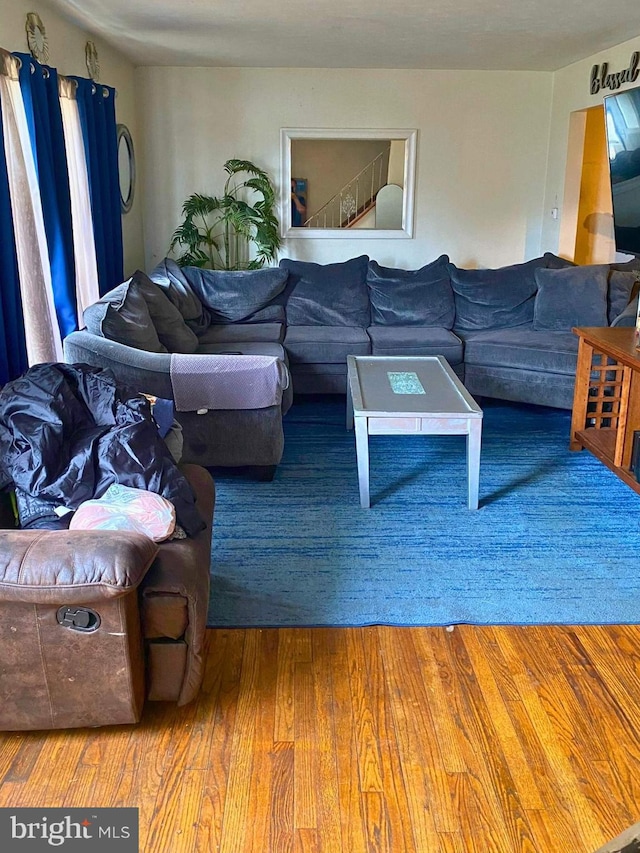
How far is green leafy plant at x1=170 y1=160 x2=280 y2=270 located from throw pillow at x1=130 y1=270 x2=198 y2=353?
168 cm

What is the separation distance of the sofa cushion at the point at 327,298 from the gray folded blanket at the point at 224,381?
6.07 ft

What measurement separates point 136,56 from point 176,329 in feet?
7.94

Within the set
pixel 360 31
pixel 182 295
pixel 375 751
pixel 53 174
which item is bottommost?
pixel 375 751

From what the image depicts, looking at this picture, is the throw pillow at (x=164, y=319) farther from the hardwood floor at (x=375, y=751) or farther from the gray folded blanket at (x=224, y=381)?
the hardwood floor at (x=375, y=751)

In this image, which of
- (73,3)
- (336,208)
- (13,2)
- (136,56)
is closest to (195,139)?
(136,56)

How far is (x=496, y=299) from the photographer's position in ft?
16.4

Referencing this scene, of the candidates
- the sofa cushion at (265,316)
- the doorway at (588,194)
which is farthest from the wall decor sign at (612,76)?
the sofa cushion at (265,316)

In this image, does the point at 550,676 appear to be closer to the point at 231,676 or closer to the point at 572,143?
the point at 231,676

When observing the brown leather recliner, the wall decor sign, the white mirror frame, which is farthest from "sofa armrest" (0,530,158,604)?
the white mirror frame

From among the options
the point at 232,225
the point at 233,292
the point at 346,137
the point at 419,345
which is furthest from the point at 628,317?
the point at 232,225

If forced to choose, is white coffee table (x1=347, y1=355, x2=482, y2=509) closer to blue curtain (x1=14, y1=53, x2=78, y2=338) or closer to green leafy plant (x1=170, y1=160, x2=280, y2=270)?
blue curtain (x1=14, y1=53, x2=78, y2=338)

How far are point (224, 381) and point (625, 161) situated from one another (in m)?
2.32

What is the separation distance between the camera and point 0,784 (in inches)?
66.7

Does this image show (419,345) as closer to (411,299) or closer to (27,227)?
(411,299)
